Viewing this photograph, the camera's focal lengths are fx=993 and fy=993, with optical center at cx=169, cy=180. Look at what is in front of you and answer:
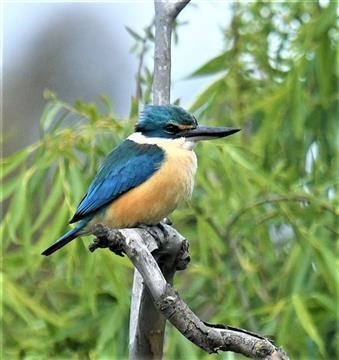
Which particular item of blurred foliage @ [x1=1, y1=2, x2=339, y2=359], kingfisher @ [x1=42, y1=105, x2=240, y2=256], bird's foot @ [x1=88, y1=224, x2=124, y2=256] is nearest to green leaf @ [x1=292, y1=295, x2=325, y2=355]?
blurred foliage @ [x1=1, y1=2, x2=339, y2=359]

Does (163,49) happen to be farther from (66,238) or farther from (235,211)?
(235,211)

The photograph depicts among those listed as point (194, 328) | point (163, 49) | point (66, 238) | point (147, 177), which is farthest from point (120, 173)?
point (194, 328)

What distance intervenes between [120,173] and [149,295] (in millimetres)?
620

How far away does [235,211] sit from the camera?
8.21ft

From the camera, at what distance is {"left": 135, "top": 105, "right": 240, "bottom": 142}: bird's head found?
196 cm

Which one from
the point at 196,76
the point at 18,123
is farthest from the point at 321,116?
the point at 18,123

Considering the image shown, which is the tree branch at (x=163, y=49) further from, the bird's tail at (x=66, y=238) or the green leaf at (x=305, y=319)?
the green leaf at (x=305, y=319)

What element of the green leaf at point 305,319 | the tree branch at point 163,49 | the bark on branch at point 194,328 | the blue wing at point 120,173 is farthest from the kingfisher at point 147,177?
the bark on branch at point 194,328

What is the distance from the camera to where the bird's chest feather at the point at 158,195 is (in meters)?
1.92

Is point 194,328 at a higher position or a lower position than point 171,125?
lower

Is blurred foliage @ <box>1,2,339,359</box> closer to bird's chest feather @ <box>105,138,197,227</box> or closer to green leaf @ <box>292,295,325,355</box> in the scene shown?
green leaf @ <box>292,295,325,355</box>

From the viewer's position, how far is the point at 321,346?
7.23ft

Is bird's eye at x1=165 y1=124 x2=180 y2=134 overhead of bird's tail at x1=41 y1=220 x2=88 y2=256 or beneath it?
overhead

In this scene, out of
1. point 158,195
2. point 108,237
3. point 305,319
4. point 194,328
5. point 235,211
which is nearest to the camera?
point 194,328
